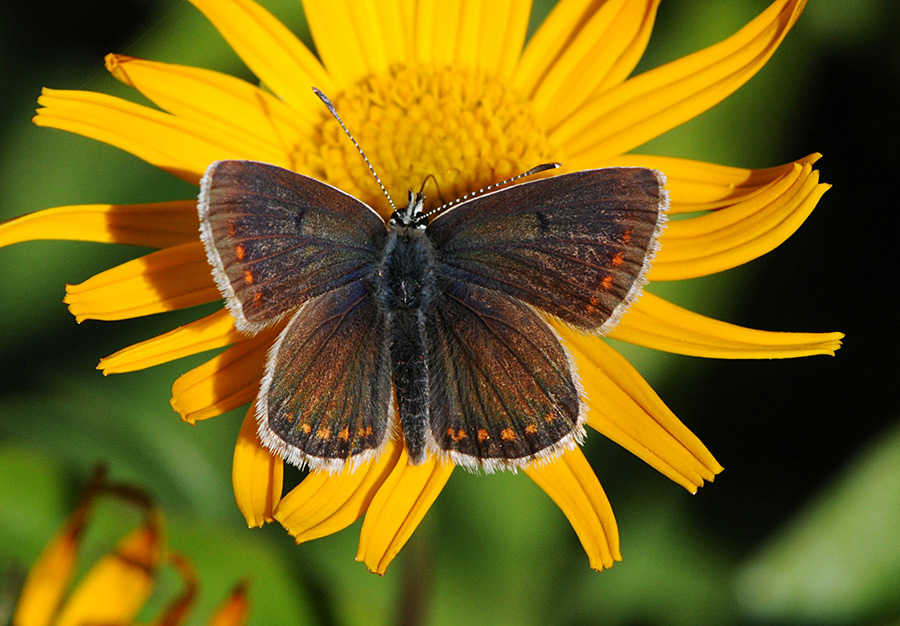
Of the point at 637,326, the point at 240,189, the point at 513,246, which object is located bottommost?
the point at 637,326

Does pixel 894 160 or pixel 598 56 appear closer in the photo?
pixel 598 56

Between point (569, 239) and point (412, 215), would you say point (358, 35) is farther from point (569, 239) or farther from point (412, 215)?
point (569, 239)

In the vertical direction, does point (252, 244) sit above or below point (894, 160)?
above

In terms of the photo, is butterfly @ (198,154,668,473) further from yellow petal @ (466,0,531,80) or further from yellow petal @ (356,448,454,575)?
yellow petal @ (466,0,531,80)

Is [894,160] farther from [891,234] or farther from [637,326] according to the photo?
[637,326]

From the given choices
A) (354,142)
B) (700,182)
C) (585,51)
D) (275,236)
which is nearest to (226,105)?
(354,142)

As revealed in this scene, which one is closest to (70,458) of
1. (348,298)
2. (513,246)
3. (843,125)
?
(348,298)

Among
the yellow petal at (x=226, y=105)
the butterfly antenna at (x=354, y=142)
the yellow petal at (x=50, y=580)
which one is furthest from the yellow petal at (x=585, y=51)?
the yellow petal at (x=50, y=580)

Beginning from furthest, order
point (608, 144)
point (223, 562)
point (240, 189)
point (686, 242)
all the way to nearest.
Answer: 1. point (223, 562)
2. point (608, 144)
3. point (686, 242)
4. point (240, 189)
